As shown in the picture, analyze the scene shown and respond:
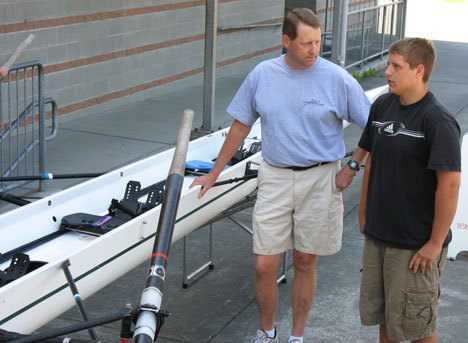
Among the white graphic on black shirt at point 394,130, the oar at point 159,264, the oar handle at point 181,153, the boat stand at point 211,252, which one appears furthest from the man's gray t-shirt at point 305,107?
the oar at point 159,264

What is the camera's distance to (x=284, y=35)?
4902 millimetres

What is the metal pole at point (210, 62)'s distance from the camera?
10.5m

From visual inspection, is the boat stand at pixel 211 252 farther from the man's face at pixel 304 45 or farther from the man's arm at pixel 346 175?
the man's face at pixel 304 45

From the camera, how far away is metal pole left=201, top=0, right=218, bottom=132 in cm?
1047

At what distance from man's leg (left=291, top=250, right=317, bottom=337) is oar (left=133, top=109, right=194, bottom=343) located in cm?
298

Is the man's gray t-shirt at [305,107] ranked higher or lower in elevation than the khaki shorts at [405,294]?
higher

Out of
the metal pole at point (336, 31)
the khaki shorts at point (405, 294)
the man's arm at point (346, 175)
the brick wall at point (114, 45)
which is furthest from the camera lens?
the metal pole at point (336, 31)

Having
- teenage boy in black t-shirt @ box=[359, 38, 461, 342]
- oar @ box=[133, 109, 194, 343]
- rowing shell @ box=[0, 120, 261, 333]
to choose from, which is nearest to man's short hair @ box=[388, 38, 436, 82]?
teenage boy in black t-shirt @ box=[359, 38, 461, 342]

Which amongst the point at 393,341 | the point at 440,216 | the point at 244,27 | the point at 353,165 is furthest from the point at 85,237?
the point at 244,27

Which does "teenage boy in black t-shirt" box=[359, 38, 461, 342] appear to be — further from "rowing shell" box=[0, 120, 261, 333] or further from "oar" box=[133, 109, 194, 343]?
"oar" box=[133, 109, 194, 343]

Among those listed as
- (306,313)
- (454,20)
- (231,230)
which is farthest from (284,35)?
A: (454,20)

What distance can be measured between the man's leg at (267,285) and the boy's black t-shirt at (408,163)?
0.88 meters

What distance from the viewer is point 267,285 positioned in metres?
5.19

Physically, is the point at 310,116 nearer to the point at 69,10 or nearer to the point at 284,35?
the point at 284,35
